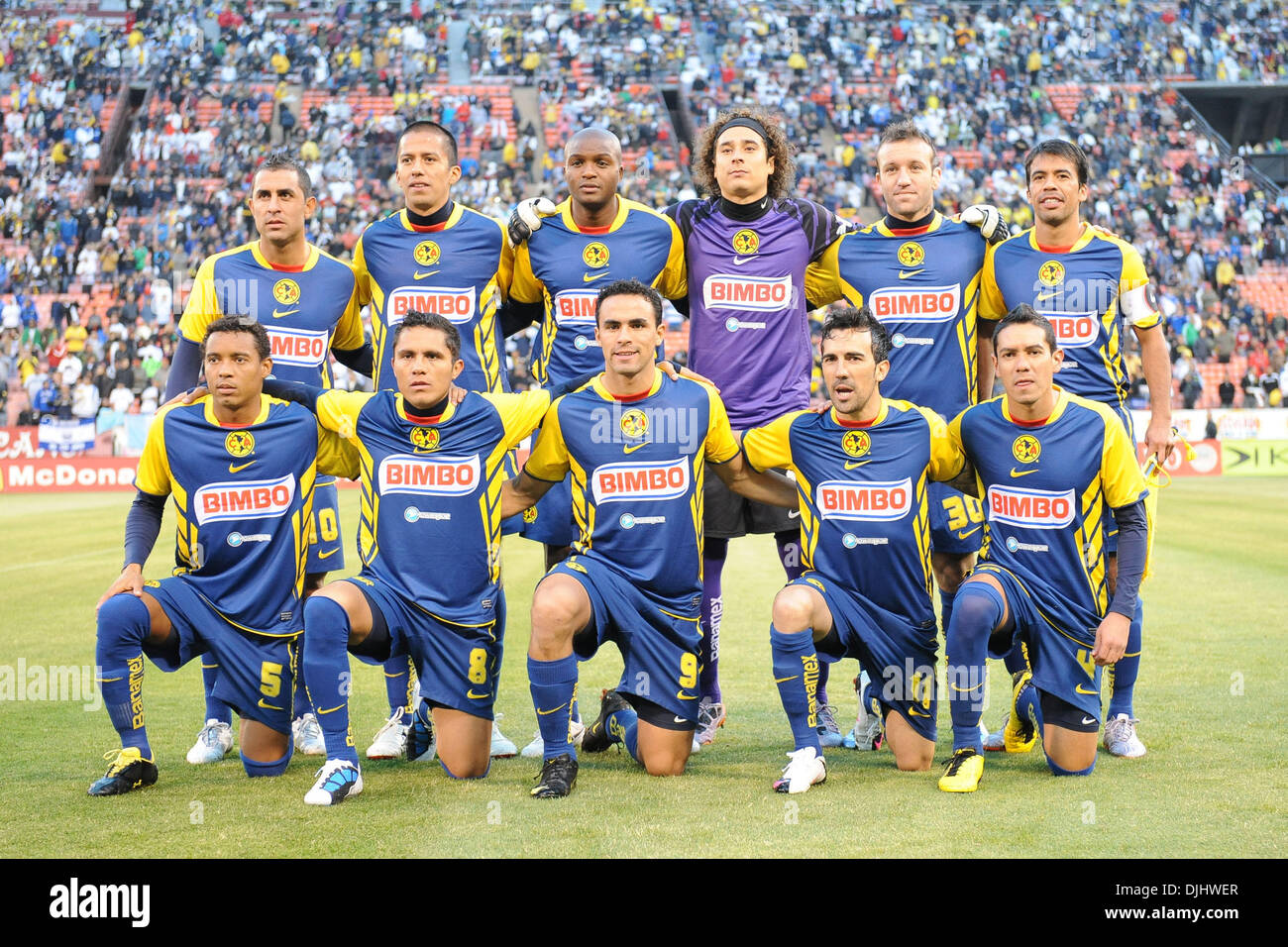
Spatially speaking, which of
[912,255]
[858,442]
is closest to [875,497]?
[858,442]

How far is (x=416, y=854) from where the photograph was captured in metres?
3.82

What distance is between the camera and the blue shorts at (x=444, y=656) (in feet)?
16.4

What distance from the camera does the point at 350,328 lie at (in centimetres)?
612

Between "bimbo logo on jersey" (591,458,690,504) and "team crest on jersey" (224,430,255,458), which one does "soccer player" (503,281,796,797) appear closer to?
"bimbo logo on jersey" (591,458,690,504)

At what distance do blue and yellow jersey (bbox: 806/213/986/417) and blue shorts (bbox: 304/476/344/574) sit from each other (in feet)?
8.29

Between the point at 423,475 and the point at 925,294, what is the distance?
232cm

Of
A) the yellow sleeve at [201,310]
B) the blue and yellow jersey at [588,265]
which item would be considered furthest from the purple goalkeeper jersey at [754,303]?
the yellow sleeve at [201,310]

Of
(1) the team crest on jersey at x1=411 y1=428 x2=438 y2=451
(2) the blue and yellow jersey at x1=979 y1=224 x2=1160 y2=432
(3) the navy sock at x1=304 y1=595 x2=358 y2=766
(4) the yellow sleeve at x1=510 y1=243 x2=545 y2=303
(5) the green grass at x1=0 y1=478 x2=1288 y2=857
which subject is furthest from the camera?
(4) the yellow sleeve at x1=510 y1=243 x2=545 y2=303

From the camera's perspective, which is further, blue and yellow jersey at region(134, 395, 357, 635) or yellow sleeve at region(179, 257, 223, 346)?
yellow sleeve at region(179, 257, 223, 346)

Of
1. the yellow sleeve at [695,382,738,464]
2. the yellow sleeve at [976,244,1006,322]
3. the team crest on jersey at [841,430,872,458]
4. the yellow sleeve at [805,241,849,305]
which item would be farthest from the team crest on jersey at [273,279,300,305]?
the yellow sleeve at [976,244,1006,322]

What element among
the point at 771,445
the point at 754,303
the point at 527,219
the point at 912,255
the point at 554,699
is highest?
the point at 527,219

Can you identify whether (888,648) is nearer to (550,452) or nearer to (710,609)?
(710,609)

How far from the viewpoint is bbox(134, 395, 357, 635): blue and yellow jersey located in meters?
5.11
